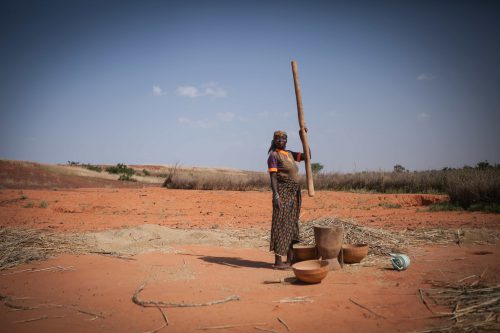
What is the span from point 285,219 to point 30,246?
476 cm

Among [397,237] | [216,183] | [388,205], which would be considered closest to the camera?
[397,237]

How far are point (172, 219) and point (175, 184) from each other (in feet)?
29.9

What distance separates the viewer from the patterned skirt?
5.32m

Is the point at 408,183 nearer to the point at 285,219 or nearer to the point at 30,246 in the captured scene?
the point at 285,219

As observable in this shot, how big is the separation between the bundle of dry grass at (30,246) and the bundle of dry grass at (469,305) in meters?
5.89

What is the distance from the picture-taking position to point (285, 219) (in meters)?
5.34

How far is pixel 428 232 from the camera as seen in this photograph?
24.1 feet

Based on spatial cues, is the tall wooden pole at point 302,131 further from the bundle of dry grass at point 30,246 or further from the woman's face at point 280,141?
the bundle of dry grass at point 30,246

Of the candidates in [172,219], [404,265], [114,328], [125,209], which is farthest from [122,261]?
[125,209]

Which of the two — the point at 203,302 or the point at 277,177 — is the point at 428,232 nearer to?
the point at 277,177

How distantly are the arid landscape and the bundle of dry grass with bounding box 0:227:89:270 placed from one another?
2cm

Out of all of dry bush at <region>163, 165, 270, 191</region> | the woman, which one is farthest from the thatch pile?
dry bush at <region>163, 165, 270, 191</region>

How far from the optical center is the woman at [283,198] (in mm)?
5320

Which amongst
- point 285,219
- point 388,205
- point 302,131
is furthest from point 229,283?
point 388,205
